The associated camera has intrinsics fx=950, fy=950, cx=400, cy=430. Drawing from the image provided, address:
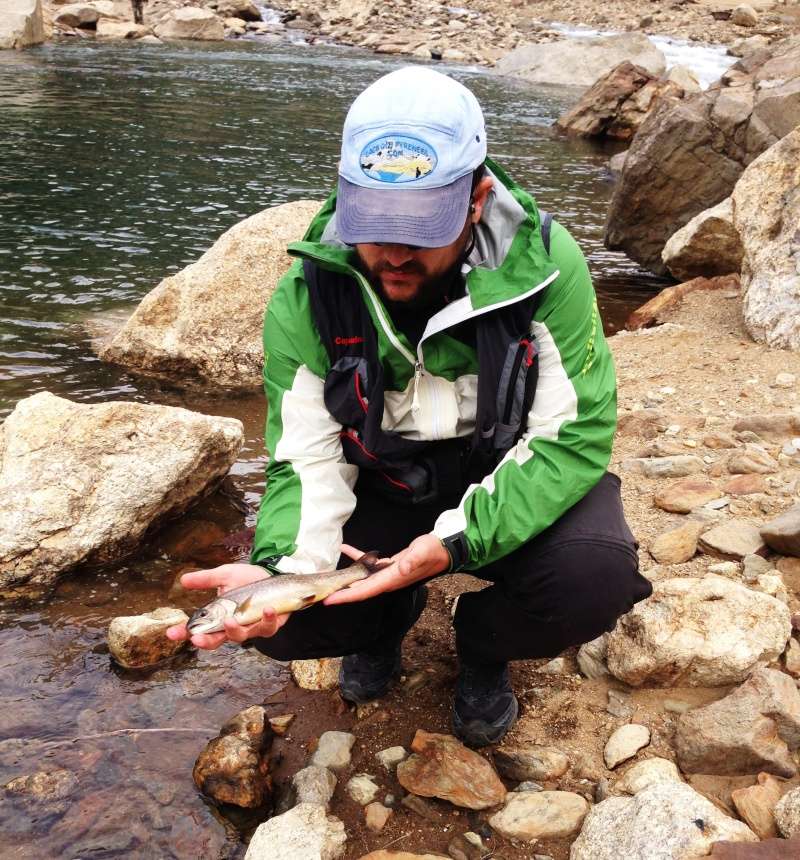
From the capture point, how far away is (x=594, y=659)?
4.16 m

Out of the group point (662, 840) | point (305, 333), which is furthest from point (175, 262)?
point (662, 840)

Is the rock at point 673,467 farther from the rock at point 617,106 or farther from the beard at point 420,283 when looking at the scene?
the rock at point 617,106

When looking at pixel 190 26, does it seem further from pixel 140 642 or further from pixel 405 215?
pixel 405 215

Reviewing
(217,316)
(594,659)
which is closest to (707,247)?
(217,316)

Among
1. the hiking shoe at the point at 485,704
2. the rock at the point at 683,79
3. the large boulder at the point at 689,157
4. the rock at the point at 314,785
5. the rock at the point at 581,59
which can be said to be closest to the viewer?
the rock at the point at 314,785

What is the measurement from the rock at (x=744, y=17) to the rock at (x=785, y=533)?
1749 inches

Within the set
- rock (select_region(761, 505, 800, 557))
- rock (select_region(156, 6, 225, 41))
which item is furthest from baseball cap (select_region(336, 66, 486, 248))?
rock (select_region(156, 6, 225, 41))

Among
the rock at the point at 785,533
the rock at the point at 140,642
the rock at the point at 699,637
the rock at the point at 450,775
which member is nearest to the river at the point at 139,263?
the rock at the point at 140,642

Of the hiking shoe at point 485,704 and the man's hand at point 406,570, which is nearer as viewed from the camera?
the man's hand at point 406,570

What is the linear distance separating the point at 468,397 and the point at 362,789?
162cm

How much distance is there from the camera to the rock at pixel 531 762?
371 cm

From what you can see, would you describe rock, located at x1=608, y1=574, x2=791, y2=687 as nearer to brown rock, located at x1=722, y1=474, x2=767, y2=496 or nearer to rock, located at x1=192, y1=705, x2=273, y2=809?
brown rock, located at x1=722, y1=474, x2=767, y2=496

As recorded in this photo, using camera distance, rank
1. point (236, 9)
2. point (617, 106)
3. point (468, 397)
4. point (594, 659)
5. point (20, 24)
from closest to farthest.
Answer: point (468, 397), point (594, 659), point (617, 106), point (20, 24), point (236, 9)

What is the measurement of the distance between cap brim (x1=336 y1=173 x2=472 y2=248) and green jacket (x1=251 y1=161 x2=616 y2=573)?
224mm
